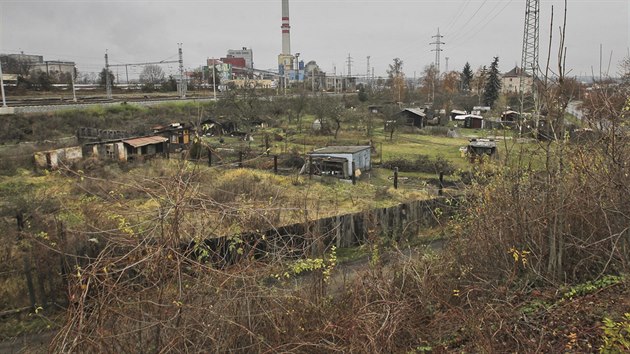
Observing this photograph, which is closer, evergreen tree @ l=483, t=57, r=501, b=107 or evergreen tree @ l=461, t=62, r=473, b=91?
evergreen tree @ l=483, t=57, r=501, b=107

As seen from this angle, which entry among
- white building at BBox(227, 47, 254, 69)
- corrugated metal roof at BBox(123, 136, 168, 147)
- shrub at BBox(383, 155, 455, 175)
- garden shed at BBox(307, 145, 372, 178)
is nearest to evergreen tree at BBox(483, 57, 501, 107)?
shrub at BBox(383, 155, 455, 175)

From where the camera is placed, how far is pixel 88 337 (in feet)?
11.4

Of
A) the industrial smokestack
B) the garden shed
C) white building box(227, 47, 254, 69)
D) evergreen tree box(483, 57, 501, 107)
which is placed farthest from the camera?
white building box(227, 47, 254, 69)

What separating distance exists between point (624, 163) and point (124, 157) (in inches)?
766

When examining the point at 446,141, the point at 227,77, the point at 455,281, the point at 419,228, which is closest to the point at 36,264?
the point at 455,281

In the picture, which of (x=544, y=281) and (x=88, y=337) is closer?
(x=88, y=337)

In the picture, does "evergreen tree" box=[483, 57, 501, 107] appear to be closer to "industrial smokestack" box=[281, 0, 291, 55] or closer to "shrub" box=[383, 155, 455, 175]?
"shrub" box=[383, 155, 455, 175]

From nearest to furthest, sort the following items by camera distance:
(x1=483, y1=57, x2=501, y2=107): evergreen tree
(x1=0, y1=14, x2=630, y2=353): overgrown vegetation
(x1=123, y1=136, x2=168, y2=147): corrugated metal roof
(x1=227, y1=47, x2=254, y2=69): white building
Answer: (x1=0, y1=14, x2=630, y2=353): overgrown vegetation, (x1=123, y1=136, x2=168, y2=147): corrugated metal roof, (x1=483, y1=57, x2=501, y2=107): evergreen tree, (x1=227, y1=47, x2=254, y2=69): white building

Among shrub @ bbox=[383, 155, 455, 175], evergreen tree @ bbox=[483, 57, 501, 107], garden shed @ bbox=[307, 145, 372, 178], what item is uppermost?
evergreen tree @ bbox=[483, 57, 501, 107]

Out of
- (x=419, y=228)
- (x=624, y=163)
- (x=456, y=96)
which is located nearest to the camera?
(x=624, y=163)

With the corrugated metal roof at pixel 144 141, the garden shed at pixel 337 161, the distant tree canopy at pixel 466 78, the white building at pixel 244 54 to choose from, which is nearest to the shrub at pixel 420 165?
the garden shed at pixel 337 161

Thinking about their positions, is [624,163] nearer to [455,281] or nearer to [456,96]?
[455,281]

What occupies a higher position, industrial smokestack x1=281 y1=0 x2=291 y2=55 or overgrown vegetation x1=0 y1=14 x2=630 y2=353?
industrial smokestack x1=281 y1=0 x2=291 y2=55

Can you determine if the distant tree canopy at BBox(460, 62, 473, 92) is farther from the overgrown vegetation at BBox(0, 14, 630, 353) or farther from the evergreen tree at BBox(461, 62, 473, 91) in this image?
the overgrown vegetation at BBox(0, 14, 630, 353)
